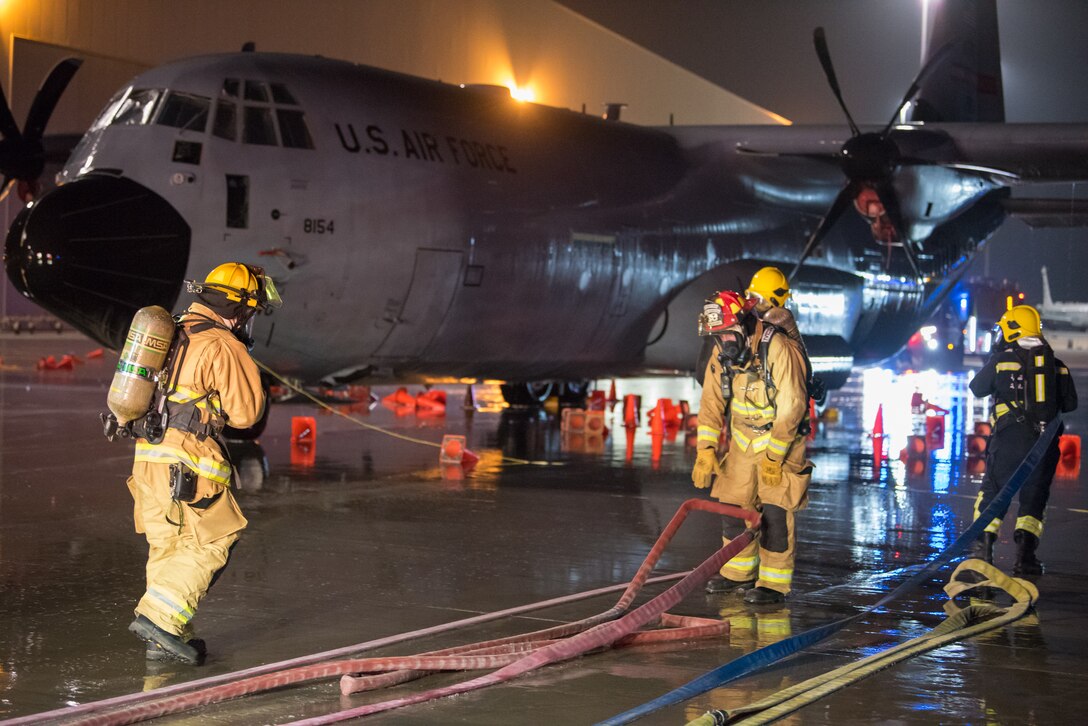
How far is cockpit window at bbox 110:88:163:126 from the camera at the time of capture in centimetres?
1246

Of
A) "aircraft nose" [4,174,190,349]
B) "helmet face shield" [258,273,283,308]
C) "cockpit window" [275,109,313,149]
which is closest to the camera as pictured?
"helmet face shield" [258,273,283,308]

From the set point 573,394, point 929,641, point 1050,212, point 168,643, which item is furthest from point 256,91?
point 1050,212

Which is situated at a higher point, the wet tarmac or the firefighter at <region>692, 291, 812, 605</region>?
the firefighter at <region>692, 291, 812, 605</region>

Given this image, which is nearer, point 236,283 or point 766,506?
point 236,283

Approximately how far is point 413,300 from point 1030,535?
6.93 metres

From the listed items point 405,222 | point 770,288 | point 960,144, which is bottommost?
point 770,288

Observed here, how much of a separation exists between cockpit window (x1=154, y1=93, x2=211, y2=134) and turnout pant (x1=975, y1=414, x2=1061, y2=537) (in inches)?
303

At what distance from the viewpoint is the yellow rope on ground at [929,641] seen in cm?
520

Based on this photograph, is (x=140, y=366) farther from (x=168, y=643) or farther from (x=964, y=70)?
Result: (x=964, y=70)

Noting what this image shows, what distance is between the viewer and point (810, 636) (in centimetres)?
651

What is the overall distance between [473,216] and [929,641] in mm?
8619

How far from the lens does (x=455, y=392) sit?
26859mm

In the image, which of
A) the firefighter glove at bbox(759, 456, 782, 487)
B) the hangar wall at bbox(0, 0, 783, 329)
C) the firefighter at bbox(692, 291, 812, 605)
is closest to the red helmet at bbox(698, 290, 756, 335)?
the firefighter at bbox(692, 291, 812, 605)

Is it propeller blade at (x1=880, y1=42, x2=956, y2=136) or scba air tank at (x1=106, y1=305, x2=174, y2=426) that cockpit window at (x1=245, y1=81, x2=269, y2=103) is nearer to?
scba air tank at (x1=106, y1=305, x2=174, y2=426)
